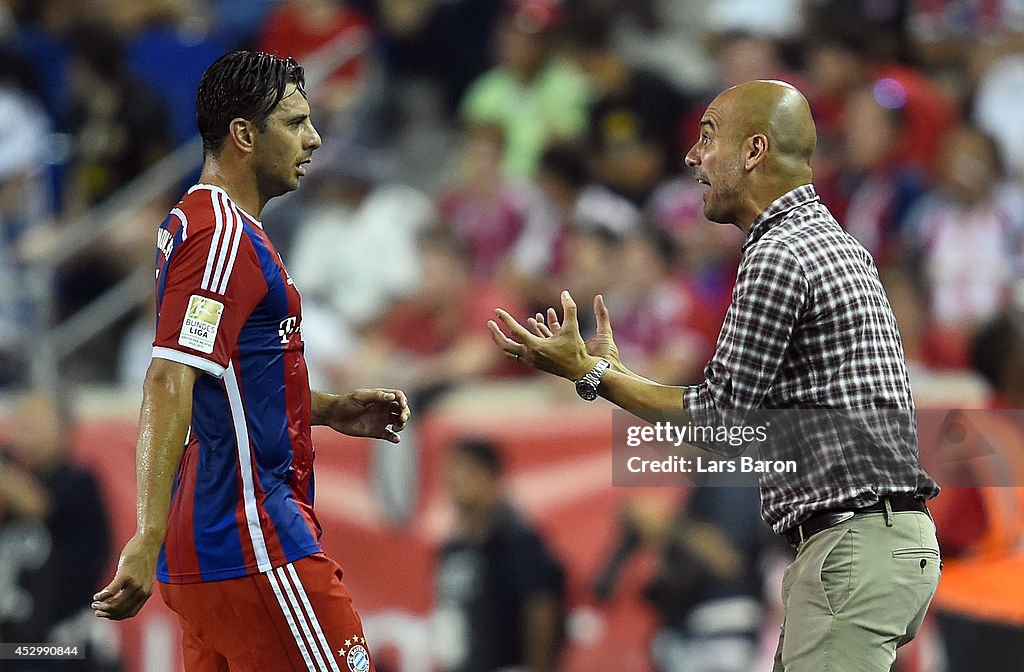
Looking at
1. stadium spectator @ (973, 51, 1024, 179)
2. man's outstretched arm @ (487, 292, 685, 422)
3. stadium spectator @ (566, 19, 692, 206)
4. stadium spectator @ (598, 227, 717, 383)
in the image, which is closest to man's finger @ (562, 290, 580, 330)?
man's outstretched arm @ (487, 292, 685, 422)

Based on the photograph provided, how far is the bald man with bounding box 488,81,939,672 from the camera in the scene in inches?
146

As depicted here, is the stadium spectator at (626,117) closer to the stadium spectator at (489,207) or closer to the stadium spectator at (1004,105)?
the stadium spectator at (489,207)

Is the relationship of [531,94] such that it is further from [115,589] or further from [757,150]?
[115,589]

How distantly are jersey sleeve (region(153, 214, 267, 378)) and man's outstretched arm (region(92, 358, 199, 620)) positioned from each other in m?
0.06

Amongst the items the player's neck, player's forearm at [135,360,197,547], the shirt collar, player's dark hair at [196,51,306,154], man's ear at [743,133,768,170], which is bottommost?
player's forearm at [135,360,197,547]

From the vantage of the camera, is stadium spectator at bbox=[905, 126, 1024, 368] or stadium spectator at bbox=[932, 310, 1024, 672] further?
stadium spectator at bbox=[905, 126, 1024, 368]

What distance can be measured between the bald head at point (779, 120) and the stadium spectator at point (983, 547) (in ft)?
10.1

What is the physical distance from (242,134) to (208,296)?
54cm

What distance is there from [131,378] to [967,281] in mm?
4842

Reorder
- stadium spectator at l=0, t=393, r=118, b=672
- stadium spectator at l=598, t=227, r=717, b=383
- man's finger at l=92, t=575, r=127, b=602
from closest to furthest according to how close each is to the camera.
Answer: man's finger at l=92, t=575, r=127, b=602
stadium spectator at l=0, t=393, r=118, b=672
stadium spectator at l=598, t=227, r=717, b=383

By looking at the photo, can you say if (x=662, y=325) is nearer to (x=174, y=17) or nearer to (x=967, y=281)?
(x=967, y=281)

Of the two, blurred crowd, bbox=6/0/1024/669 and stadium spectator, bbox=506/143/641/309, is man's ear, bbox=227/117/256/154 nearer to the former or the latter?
blurred crowd, bbox=6/0/1024/669

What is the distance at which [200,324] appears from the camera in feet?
11.9
